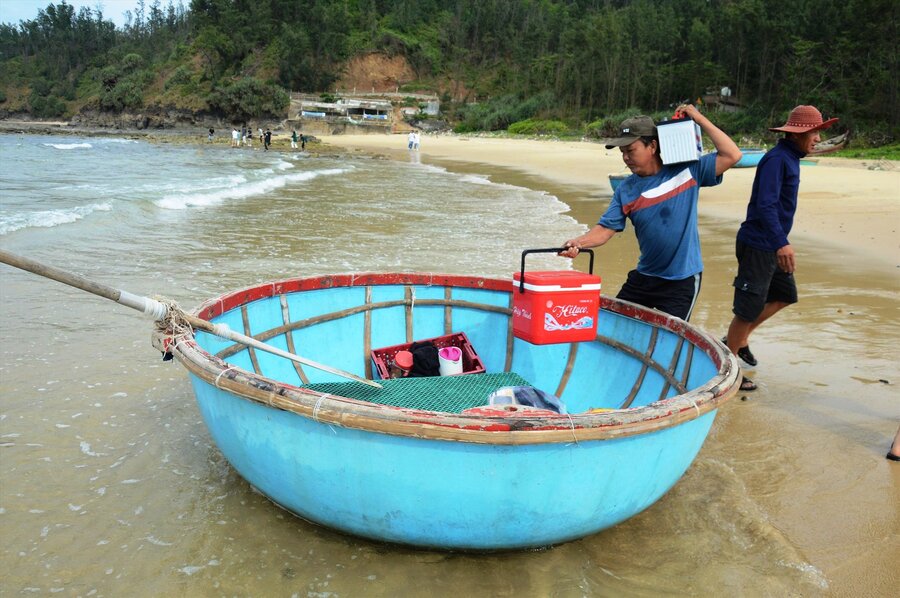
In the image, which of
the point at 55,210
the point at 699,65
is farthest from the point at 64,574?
the point at 699,65

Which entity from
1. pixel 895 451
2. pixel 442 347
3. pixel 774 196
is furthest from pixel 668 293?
pixel 442 347

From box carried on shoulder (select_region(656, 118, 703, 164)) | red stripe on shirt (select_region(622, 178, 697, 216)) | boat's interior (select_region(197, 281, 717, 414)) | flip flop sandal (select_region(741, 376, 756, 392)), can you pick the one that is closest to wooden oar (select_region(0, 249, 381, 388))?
boat's interior (select_region(197, 281, 717, 414))

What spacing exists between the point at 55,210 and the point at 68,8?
141147mm

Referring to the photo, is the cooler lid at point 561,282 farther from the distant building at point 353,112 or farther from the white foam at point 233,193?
the distant building at point 353,112

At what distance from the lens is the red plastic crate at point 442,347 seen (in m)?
4.61

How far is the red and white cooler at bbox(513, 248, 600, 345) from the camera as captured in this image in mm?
3645

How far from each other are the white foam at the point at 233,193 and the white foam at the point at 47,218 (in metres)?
1.58

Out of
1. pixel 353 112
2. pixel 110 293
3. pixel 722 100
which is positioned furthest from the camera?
pixel 353 112

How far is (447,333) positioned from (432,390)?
0.85 m

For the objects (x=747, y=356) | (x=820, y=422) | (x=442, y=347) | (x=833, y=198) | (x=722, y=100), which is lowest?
(x=820, y=422)

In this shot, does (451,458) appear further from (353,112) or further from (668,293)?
(353,112)

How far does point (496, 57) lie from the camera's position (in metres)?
98.9

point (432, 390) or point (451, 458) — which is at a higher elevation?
point (451, 458)

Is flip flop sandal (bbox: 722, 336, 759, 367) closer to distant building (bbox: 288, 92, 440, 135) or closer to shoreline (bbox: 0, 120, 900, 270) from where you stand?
shoreline (bbox: 0, 120, 900, 270)
